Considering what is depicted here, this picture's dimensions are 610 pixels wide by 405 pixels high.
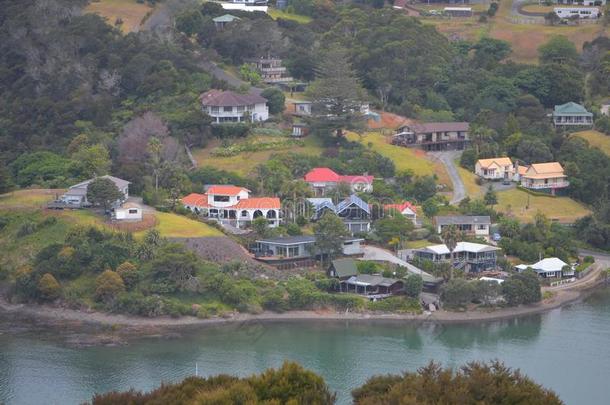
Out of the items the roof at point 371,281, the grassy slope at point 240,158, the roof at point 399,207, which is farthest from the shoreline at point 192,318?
the grassy slope at point 240,158

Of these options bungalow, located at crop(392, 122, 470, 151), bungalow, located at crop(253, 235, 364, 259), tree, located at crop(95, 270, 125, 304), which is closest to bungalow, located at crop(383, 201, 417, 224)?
bungalow, located at crop(253, 235, 364, 259)

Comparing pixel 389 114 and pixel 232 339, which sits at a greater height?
pixel 389 114

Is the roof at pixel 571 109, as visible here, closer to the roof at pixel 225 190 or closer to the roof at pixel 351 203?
the roof at pixel 351 203

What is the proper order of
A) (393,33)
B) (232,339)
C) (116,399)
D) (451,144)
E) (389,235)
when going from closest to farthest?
(116,399) < (232,339) < (389,235) < (451,144) < (393,33)

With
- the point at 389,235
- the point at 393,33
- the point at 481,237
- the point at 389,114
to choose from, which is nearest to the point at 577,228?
the point at 481,237

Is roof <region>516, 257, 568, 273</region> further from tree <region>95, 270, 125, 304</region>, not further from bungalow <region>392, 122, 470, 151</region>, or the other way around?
tree <region>95, 270, 125, 304</region>

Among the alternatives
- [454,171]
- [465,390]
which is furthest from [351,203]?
[465,390]

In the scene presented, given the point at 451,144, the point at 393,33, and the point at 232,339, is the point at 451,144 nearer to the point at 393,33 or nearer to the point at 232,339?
the point at 393,33
